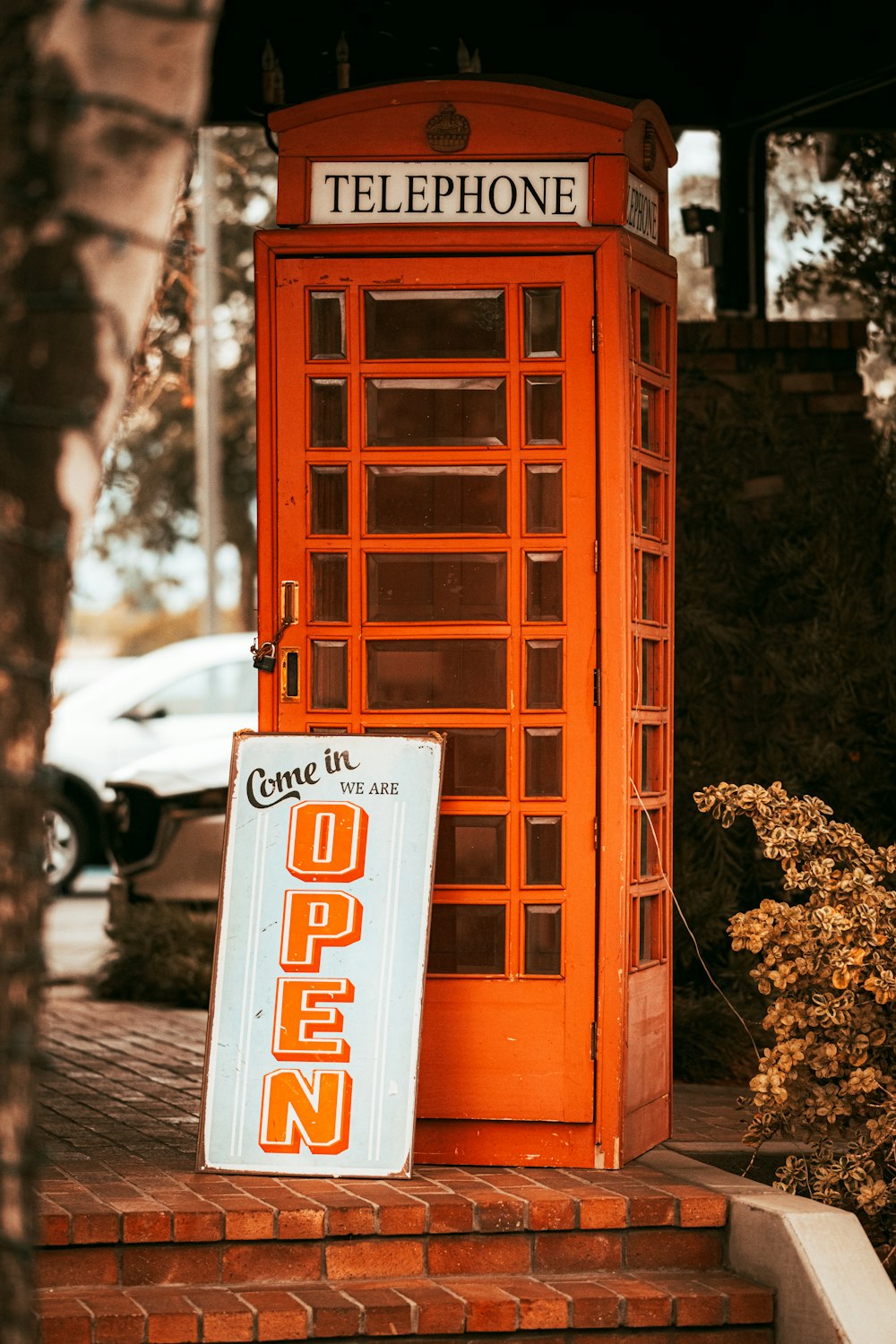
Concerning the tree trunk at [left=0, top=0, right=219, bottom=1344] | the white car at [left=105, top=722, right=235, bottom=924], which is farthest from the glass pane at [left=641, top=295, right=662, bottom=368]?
the white car at [left=105, top=722, right=235, bottom=924]

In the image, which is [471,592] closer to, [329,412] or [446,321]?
[329,412]

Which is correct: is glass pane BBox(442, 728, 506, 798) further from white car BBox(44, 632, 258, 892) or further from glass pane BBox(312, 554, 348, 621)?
white car BBox(44, 632, 258, 892)

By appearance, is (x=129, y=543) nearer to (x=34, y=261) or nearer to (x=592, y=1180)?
(x=592, y=1180)

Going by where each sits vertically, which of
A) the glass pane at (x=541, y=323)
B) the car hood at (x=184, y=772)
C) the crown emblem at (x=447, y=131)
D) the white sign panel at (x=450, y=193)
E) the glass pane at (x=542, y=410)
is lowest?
the car hood at (x=184, y=772)

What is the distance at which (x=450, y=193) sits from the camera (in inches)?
205

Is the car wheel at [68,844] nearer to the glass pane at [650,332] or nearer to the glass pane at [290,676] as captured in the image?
the glass pane at [290,676]

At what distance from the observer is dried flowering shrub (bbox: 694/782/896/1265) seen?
15.9ft

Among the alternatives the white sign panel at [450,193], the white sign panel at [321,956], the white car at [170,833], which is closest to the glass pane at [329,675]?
the white sign panel at [321,956]

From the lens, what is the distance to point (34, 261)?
2248 mm

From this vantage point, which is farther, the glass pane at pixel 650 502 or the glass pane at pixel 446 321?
the glass pane at pixel 650 502

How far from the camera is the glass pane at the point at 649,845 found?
535 cm

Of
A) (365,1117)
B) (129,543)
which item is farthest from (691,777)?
(129,543)

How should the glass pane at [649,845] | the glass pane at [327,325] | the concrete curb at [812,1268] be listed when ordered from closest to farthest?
the concrete curb at [812,1268], the glass pane at [327,325], the glass pane at [649,845]

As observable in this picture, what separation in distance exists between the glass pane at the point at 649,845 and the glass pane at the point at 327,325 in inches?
62.2
